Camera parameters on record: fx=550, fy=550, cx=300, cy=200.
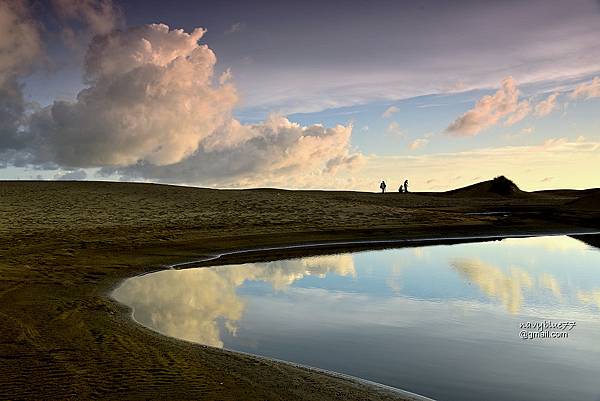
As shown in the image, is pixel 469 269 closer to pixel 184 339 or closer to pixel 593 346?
pixel 593 346

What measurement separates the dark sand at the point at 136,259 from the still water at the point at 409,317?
1620 millimetres

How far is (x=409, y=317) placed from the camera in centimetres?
1745

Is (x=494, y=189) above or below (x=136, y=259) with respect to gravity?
above

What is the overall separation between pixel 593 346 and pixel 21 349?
1386 cm

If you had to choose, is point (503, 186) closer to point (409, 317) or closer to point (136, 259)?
point (136, 259)

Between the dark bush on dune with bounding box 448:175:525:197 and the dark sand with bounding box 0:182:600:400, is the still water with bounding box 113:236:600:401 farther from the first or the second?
the dark bush on dune with bounding box 448:175:525:197

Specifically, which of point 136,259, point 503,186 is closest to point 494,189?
point 503,186

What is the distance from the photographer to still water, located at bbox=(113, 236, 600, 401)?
11.9m

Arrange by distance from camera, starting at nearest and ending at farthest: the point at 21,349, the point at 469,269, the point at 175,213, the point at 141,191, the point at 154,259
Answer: the point at 21,349 → the point at 469,269 → the point at 154,259 → the point at 175,213 → the point at 141,191

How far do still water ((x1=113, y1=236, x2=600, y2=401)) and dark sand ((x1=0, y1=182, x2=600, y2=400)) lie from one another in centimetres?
162

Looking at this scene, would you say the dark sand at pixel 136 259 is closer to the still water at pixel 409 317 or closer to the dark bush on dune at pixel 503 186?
the still water at pixel 409 317

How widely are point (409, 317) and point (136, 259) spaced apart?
17.9 m

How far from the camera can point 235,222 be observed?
48.8 m

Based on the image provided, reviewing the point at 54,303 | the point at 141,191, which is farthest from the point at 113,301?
the point at 141,191
